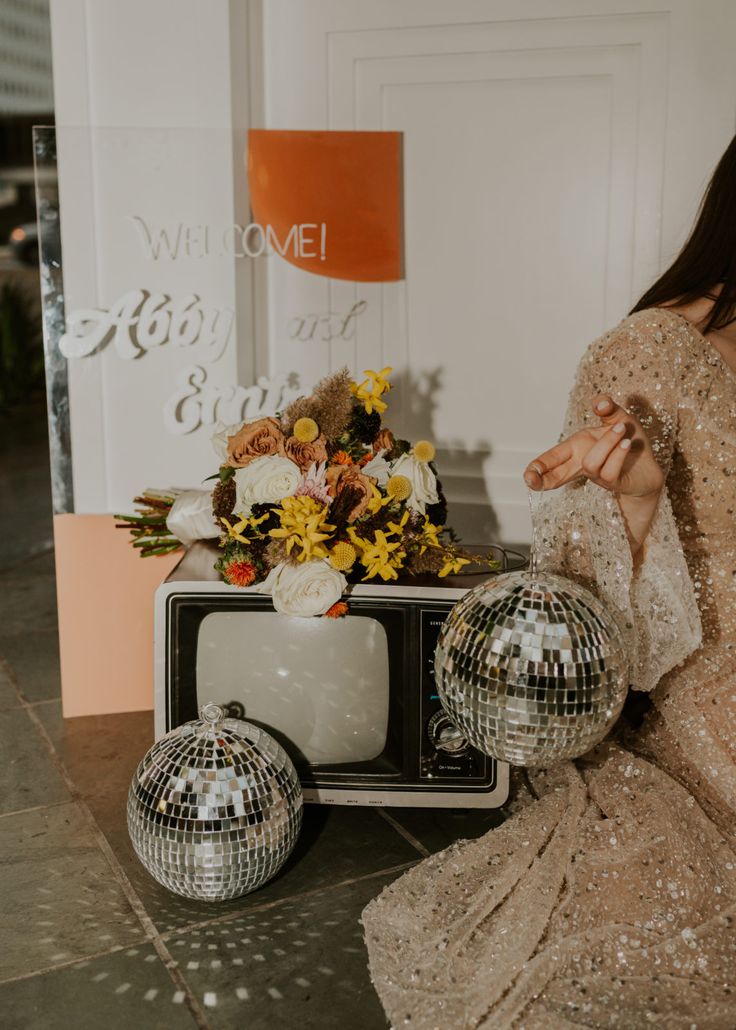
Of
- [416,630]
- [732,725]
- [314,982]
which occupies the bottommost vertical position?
[314,982]

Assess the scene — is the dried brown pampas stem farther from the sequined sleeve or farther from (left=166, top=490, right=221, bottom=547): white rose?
the sequined sleeve

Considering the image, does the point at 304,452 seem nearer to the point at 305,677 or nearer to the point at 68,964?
the point at 305,677

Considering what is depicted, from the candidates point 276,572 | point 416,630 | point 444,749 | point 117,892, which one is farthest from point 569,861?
point 117,892

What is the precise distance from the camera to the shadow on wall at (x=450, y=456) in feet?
8.94

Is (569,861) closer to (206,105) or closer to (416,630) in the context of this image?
(416,630)

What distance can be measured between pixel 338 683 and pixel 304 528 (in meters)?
0.31

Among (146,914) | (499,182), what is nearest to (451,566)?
(146,914)

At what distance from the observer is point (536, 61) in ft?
8.17

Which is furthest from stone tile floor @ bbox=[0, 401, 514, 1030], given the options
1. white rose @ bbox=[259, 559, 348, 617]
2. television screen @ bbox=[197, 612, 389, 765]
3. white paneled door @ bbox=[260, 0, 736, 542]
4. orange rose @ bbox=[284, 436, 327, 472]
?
white paneled door @ bbox=[260, 0, 736, 542]

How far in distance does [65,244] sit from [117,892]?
1.45m

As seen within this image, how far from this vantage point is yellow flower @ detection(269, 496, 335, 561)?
1814 millimetres

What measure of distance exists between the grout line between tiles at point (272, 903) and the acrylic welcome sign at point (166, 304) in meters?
0.92

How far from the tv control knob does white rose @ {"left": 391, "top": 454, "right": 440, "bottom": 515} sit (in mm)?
384

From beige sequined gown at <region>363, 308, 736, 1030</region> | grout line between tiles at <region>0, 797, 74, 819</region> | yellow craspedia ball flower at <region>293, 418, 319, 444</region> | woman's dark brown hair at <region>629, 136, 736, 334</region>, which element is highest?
woman's dark brown hair at <region>629, 136, 736, 334</region>
